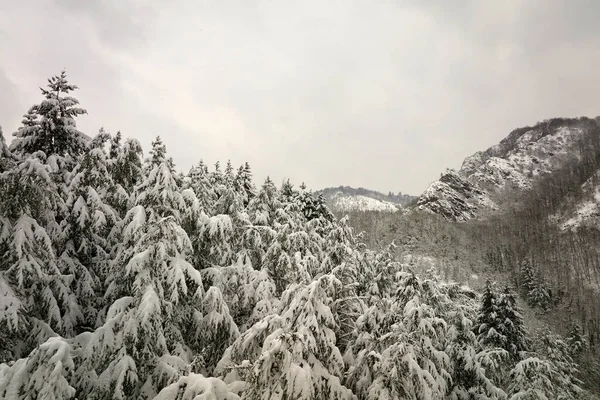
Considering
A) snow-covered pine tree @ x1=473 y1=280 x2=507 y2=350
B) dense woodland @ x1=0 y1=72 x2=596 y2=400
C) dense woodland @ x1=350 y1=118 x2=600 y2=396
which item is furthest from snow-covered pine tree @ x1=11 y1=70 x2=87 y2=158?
dense woodland @ x1=350 y1=118 x2=600 y2=396

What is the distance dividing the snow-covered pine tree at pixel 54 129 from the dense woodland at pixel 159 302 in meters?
0.04

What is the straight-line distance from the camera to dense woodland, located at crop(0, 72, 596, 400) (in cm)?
521

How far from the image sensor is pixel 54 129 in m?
10.1

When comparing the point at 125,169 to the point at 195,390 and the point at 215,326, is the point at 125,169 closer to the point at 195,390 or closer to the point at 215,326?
the point at 215,326

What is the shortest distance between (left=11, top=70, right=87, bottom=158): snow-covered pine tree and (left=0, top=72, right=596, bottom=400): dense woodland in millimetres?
37

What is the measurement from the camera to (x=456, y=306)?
17469 millimetres

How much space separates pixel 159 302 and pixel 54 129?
6748 mm

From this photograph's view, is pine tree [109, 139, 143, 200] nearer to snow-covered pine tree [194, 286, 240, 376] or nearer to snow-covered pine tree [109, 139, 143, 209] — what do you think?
snow-covered pine tree [109, 139, 143, 209]

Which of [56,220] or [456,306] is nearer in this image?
[56,220]

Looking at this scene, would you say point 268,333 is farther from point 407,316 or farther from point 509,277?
point 509,277

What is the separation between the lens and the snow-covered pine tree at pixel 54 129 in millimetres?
9875

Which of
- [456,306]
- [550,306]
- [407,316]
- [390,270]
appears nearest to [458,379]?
[456,306]

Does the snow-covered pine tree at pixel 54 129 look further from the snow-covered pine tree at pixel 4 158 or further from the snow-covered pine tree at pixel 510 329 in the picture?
the snow-covered pine tree at pixel 510 329

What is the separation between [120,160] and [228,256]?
4.32 m
